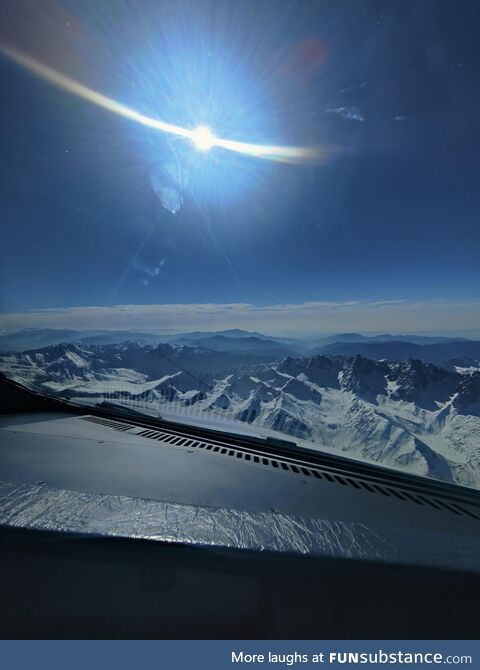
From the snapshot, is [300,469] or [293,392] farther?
[293,392]

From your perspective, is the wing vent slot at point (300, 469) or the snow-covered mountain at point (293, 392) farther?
the snow-covered mountain at point (293, 392)

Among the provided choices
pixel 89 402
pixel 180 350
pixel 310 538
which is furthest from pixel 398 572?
pixel 180 350

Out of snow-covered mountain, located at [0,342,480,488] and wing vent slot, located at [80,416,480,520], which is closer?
wing vent slot, located at [80,416,480,520]

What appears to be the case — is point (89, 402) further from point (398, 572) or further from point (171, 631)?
point (398, 572)
